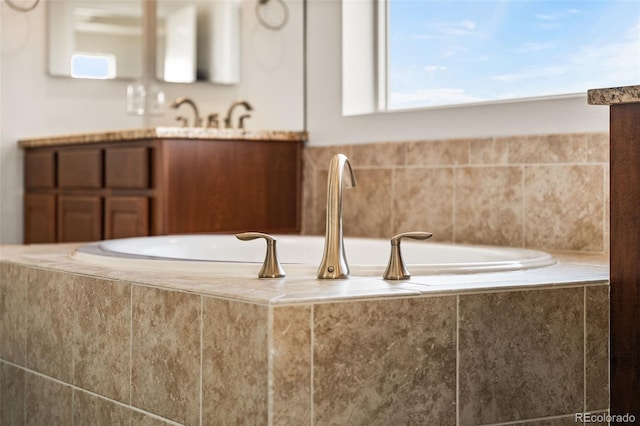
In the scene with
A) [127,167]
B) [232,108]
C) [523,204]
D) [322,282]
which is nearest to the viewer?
[322,282]

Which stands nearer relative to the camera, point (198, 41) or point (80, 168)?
point (80, 168)

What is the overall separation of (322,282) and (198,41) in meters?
2.56

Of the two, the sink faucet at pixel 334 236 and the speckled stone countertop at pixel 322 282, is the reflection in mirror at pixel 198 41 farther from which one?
the sink faucet at pixel 334 236

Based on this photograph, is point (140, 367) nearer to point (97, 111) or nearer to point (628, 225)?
point (628, 225)

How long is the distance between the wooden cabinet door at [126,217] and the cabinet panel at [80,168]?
0.13 m

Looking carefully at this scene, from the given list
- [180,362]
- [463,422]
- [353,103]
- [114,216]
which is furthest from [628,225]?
[114,216]

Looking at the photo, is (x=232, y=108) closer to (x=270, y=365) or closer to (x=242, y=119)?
(x=242, y=119)

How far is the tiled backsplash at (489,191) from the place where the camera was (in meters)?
2.88

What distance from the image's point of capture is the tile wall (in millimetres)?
1718

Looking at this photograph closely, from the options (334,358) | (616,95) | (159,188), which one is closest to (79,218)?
(159,188)

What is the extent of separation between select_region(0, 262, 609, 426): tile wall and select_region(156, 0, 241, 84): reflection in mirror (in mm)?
2203

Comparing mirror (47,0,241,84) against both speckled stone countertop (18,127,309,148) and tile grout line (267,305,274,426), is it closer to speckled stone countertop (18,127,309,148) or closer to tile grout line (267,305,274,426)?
speckled stone countertop (18,127,309,148)

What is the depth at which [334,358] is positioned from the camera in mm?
1739

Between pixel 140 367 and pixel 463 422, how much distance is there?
2.18ft
